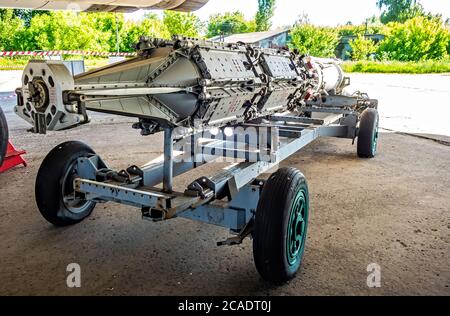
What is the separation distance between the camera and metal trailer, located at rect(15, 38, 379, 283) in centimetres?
246

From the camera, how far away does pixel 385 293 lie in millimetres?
2729

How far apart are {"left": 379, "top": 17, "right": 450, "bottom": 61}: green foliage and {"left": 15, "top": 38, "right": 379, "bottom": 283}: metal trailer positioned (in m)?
43.5

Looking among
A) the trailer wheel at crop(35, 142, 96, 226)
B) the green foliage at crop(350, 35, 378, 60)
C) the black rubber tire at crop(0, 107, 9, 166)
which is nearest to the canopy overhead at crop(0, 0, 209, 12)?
the black rubber tire at crop(0, 107, 9, 166)

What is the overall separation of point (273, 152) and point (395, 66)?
109 feet

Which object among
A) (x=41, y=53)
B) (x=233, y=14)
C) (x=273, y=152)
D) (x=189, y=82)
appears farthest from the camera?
(x=233, y=14)

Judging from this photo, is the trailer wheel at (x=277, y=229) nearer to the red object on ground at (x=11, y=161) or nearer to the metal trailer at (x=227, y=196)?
the metal trailer at (x=227, y=196)

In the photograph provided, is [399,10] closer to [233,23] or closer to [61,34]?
[233,23]

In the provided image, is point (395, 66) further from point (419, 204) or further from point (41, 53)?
point (419, 204)

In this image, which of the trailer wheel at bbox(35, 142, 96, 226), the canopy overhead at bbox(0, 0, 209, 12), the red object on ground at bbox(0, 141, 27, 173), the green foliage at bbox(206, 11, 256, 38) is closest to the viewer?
the trailer wheel at bbox(35, 142, 96, 226)

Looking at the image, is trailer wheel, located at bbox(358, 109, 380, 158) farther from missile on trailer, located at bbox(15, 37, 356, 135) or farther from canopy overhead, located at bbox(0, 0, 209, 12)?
canopy overhead, located at bbox(0, 0, 209, 12)

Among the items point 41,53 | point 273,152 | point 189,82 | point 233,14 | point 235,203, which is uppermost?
point 233,14

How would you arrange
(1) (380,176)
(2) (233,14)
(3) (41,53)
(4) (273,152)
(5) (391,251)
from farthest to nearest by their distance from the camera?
(2) (233,14) < (3) (41,53) < (1) (380,176) < (4) (273,152) < (5) (391,251)
